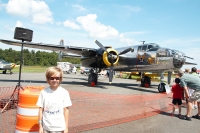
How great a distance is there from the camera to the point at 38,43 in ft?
50.8

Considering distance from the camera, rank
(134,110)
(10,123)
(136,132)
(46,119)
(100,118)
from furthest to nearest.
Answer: (134,110)
(100,118)
(10,123)
(136,132)
(46,119)

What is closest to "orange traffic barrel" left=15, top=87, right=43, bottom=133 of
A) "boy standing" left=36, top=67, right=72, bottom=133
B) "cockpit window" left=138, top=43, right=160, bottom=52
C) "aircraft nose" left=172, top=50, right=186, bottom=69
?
"boy standing" left=36, top=67, right=72, bottom=133

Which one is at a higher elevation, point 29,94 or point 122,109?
point 29,94

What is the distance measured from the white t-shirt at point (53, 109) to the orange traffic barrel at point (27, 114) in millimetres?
775

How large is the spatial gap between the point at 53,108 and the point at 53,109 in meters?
0.01

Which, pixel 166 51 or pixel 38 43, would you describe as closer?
pixel 166 51

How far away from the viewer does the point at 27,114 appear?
11.8ft

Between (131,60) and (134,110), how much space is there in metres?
8.18

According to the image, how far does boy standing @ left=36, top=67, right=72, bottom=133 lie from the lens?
2887 millimetres

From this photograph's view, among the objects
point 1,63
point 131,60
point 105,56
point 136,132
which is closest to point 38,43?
point 105,56

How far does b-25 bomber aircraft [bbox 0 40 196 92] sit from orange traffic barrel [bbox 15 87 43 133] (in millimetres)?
10798

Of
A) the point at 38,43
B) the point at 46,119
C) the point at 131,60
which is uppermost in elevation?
the point at 38,43

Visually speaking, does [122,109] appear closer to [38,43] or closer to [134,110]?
[134,110]

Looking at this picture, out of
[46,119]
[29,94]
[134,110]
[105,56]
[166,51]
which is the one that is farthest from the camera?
[105,56]
